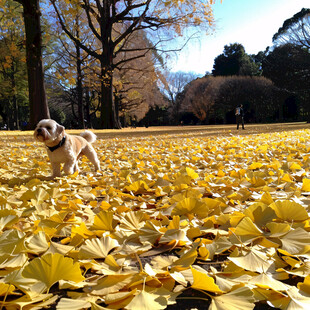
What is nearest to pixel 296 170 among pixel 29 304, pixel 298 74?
pixel 29 304

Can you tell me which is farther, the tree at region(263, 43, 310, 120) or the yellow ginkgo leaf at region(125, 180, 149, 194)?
the tree at region(263, 43, 310, 120)

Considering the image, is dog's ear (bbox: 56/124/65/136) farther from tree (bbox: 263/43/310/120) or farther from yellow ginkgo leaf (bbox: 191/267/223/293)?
tree (bbox: 263/43/310/120)

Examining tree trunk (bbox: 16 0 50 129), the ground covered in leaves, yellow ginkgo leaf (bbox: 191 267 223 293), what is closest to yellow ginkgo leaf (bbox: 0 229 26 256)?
the ground covered in leaves

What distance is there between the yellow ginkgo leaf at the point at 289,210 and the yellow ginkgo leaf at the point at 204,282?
Result: 55 cm

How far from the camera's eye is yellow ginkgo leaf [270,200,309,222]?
1129 millimetres

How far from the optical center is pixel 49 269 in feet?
2.44

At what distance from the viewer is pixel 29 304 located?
29.0 inches

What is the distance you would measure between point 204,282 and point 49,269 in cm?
41

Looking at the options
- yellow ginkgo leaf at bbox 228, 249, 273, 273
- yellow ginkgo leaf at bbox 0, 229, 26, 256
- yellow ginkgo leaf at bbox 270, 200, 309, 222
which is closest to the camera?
yellow ginkgo leaf at bbox 228, 249, 273, 273

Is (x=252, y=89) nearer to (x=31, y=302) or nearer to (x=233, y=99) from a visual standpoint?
(x=233, y=99)

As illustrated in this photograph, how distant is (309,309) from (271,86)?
43.6 metres

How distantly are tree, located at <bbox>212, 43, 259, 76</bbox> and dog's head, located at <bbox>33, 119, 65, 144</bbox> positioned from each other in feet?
158

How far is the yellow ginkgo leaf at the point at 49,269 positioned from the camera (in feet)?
2.44

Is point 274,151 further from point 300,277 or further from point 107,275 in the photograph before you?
point 107,275
